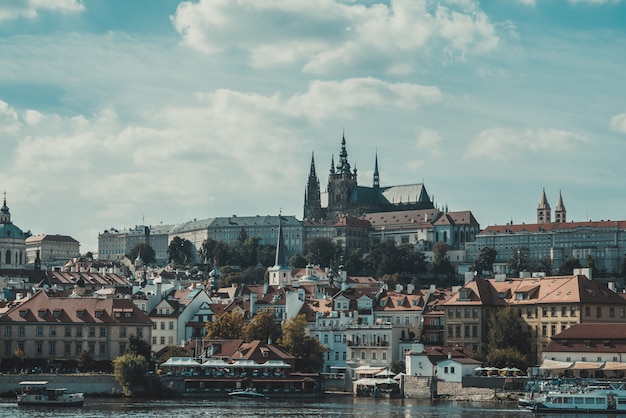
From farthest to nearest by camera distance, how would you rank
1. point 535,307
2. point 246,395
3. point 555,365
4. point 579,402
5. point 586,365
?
point 535,307, point 555,365, point 586,365, point 246,395, point 579,402

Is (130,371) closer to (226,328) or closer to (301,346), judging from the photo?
(301,346)

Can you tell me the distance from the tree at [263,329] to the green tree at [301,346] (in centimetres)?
185

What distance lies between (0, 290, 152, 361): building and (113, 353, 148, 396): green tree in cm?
1121

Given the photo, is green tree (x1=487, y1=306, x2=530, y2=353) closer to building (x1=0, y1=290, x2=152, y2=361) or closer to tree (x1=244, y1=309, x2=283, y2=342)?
tree (x1=244, y1=309, x2=283, y2=342)

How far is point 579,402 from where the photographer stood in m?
85.6

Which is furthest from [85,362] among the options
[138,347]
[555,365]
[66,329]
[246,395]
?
[555,365]

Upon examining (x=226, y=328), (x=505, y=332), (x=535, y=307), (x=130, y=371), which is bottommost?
(x=130, y=371)

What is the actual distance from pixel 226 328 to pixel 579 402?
1405 inches

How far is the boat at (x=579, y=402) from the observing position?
3342 inches

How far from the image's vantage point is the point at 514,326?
10612 centimetres

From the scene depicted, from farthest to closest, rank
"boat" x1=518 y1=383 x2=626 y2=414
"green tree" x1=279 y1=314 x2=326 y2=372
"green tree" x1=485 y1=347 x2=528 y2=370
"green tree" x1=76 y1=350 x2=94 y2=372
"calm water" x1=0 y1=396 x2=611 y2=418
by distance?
"green tree" x1=279 y1=314 x2=326 y2=372, "green tree" x1=485 y1=347 x2=528 y2=370, "green tree" x1=76 y1=350 x2=94 y2=372, "boat" x1=518 y1=383 x2=626 y2=414, "calm water" x1=0 y1=396 x2=611 y2=418

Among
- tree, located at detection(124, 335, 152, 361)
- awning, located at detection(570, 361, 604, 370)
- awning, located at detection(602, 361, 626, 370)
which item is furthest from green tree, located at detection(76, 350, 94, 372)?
awning, located at detection(602, 361, 626, 370)

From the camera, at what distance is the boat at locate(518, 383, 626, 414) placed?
84875 millimetres

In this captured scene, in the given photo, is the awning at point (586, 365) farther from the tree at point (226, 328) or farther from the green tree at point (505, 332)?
the tree at point (226, 328)
